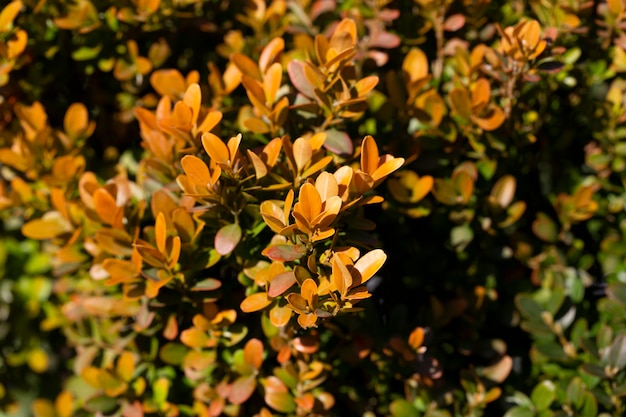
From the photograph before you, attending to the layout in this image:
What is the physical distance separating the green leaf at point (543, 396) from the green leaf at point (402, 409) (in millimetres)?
345

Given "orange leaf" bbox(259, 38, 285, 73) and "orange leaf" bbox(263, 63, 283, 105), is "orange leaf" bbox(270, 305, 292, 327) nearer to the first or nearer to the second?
"orange leaf" bbox(263, 63, 283, 105)

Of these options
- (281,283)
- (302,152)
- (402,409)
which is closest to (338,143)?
(302,152)

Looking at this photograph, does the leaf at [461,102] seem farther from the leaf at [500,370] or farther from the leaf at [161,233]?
the leaf at [161,233]

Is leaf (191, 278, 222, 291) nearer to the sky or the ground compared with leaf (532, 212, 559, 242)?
nearer to the sky

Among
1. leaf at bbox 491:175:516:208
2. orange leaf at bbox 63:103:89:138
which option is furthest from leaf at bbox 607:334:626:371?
orange leaf at bbox 63:103:89:138

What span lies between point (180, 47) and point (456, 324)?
49.9 inches

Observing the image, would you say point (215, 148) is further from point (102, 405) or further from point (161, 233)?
point (102, 405)

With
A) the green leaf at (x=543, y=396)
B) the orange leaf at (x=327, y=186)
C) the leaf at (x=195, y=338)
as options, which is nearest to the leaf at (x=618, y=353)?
the green leaf at (x=543, y=396)

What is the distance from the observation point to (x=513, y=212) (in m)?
1.94

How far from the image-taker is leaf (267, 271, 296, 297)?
4.50 feet

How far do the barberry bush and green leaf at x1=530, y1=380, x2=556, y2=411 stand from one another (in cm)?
1

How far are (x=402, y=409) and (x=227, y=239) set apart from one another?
0.75m

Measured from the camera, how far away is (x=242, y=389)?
1.73m

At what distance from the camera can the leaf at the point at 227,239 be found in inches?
58.0
